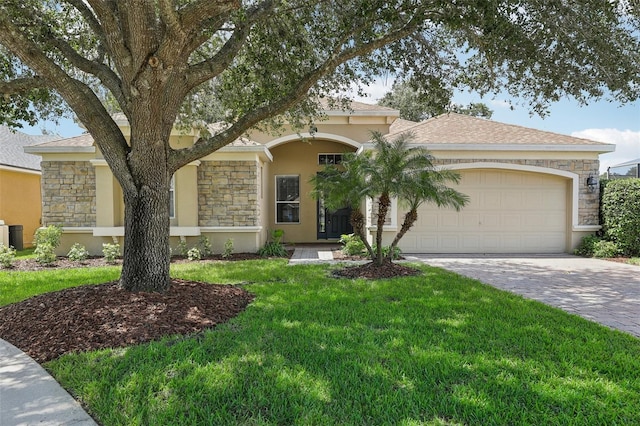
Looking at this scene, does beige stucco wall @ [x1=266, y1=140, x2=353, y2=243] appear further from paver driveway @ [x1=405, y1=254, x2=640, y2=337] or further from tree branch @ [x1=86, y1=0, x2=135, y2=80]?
tree branch @ [x1=86, y1=0, x2=135, y2=80]

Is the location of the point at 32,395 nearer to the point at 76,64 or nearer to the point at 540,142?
the point at 76,64

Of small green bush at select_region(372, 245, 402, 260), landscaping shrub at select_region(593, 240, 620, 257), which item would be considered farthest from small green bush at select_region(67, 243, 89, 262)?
landscaping shrub at select_region(593, 240, 620, 257)

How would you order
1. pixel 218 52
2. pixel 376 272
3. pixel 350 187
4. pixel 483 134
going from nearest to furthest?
1. pixel 218 52
2. pixel 376 272
3. pixel 350 187
4. pixel 483 134

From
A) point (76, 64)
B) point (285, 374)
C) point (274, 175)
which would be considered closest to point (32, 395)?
point (285, 374)

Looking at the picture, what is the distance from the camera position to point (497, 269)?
344 inches

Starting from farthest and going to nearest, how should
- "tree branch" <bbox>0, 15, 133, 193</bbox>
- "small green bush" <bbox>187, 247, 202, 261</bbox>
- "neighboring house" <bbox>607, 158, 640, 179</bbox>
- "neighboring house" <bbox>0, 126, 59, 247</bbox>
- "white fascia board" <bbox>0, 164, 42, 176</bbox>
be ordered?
"neighboring house" <bbox>607, 158, 640, 179</bbox> < "neighboring house" <bbox>0, 126, 59, 247</bbox> < "white fascia board" <bbox>0, 164, 42, 176</bbox> < "small green bush" <bbox>187, 247, 202, 261</bbox> < "tree branch" <bbox>0, 15, 133, 193</bbox>

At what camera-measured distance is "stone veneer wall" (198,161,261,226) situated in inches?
432

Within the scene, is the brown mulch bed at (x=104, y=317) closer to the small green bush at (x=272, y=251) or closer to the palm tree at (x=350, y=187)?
the palm tree at (x=350, y=187)

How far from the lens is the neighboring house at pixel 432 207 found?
35.1ft

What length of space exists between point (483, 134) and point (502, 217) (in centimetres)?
271

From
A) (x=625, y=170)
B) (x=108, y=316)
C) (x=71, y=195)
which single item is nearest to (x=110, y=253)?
(x=71, y=195)

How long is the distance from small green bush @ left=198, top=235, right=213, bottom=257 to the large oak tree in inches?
192

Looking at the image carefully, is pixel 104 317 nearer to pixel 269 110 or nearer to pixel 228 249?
pixel 269 110

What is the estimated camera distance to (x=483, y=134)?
11719 mm
